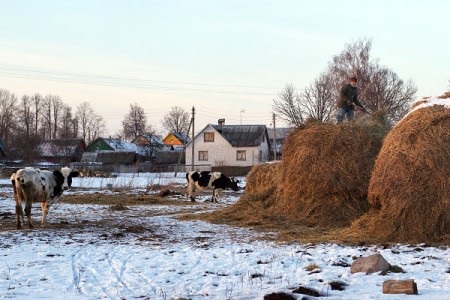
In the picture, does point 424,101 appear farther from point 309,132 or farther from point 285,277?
point 285,277

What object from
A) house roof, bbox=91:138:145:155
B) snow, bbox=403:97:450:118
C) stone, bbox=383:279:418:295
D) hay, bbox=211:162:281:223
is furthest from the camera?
house roof, bbox=91:138:145:155

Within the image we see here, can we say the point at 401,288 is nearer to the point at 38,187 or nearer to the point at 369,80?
the point at 38,187

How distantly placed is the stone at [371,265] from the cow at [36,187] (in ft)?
25.8

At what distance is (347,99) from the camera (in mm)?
16172

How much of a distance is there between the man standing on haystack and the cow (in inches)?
317

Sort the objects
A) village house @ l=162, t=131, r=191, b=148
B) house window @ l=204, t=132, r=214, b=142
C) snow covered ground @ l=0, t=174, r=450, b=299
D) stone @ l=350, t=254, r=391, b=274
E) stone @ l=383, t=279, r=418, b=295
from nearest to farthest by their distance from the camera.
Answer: stone @ l=383, t=279, r=418, b=295, snow covered ground @ l=0, t=174, r=450, b=299, stone @ l=350, t=254, r=391, b=274, house window @ l=204, t=132, r=214, b=142, village house @ l=162, t=131, r=191, b=148

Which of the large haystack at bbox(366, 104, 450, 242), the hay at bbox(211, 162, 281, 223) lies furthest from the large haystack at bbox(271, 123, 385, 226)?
the large haystack at bbox(366, 104, 450, 242)

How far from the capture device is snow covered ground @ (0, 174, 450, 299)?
21.8ft

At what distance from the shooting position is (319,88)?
4928 cm

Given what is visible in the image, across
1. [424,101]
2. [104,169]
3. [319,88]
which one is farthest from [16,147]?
[424,101]

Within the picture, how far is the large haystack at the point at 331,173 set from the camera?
535 inches

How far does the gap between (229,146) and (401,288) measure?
59886 millimetres

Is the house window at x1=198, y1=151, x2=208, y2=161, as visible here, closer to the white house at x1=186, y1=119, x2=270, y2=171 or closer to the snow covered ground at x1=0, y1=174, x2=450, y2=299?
the white house at x1=186, y1=119, x2=270, y2=171

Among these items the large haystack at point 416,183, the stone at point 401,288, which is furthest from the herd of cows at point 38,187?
the stone at point 401,288
